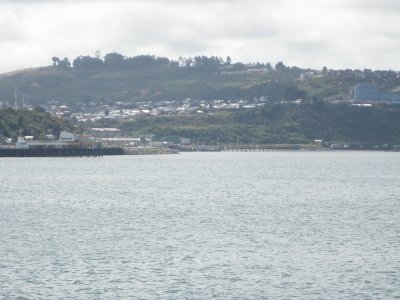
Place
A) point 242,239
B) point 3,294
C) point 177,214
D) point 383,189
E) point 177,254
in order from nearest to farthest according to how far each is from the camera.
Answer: point 3,294 → point 177,254 → point 242,239 → point 177,214 → point 383,189

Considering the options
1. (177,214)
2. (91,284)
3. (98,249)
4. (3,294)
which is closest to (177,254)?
(98,249)

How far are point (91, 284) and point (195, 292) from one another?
4.84m


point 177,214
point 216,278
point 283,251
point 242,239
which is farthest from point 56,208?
point 216,278

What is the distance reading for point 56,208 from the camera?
84250 mm

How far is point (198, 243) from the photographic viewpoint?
61125mm

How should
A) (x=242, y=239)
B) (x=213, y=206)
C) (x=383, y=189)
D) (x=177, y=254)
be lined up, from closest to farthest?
(x=177, y=254)
(x=242, y=239)
(x=213, y=206)
(x=383, y=189)

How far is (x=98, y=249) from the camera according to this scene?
192 ft

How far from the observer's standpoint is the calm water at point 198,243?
1898 inches

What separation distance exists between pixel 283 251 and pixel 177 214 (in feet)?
71.3

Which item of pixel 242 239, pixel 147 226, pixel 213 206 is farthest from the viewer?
pixel 213 206

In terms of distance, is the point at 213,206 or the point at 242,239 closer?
the point at 242,239

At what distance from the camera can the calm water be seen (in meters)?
48.2

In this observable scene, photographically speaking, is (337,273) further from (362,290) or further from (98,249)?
(98,249)

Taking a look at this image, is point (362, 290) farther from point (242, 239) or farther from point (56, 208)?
point (56, 208)
